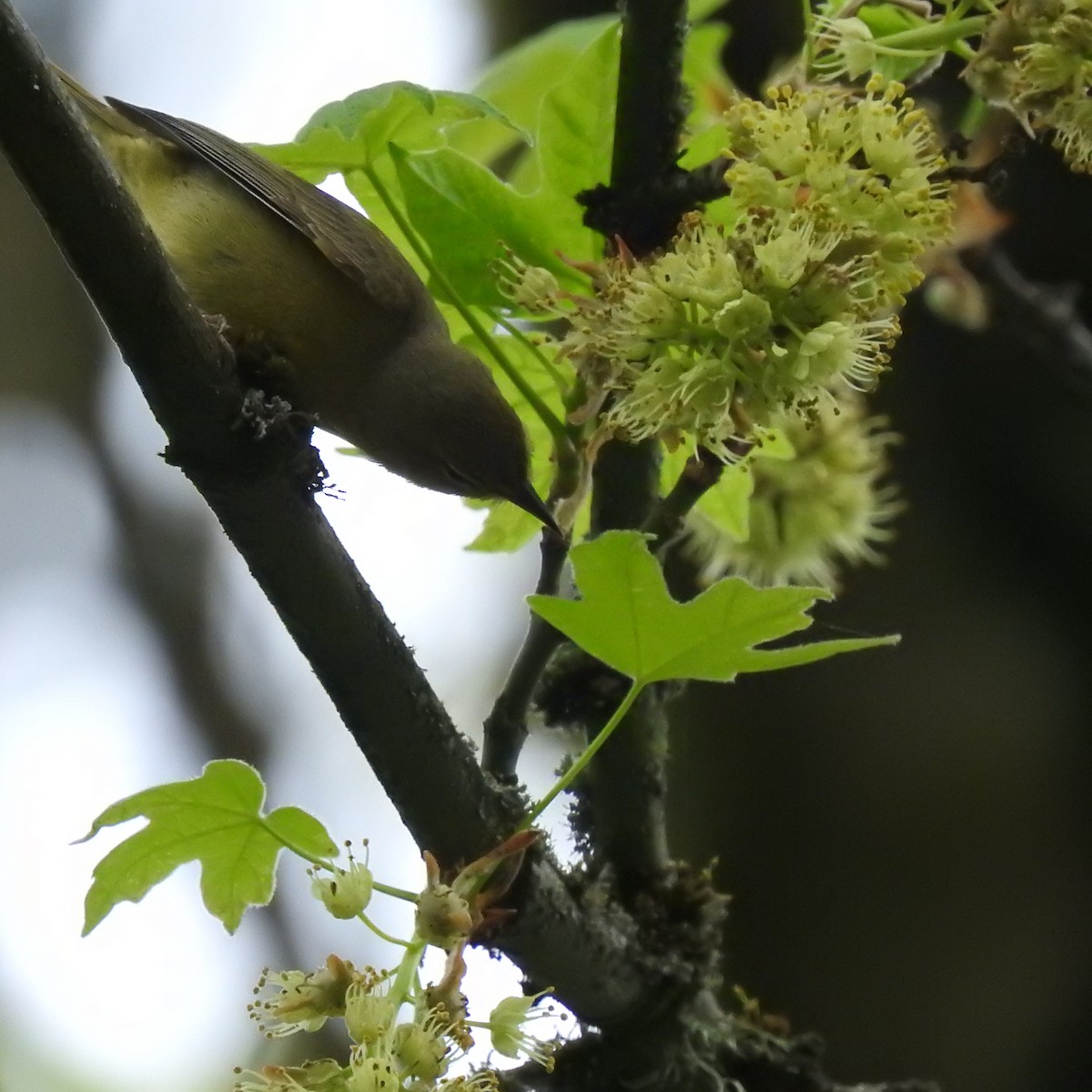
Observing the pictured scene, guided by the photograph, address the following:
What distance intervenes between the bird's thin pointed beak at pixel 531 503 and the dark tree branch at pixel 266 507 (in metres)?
0.33

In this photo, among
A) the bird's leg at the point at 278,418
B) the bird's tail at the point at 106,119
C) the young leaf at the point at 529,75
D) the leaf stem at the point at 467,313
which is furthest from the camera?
the bird's tail at the point at 106,119

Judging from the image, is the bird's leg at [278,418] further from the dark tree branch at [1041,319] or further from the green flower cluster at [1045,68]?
the dark tree branch at [1041,319]

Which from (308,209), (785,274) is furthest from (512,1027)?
(308,209)

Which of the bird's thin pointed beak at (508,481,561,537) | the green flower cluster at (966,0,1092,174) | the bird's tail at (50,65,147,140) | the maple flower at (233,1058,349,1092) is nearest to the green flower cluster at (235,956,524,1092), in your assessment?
the maple flower at (233,1058,349,1092)

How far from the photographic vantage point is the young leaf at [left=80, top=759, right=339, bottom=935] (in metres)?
1.07

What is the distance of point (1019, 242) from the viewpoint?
2592mm

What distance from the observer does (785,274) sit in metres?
0.96

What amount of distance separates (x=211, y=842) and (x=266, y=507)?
0.31 metres

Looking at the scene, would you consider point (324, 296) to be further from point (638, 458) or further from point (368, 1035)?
point (368, 1035)

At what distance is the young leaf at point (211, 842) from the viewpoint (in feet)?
3.51

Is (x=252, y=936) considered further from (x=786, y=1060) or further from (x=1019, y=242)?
(x=1019, y=242)

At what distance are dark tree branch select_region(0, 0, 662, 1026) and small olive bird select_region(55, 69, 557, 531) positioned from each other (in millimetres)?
640

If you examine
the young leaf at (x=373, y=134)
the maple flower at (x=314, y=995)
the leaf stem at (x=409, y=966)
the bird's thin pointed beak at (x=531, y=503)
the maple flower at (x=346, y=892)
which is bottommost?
the leaf stem at (x=409, y=966)

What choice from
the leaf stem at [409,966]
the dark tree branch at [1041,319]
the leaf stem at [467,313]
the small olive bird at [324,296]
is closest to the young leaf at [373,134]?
the leaf stem at [467,313]
